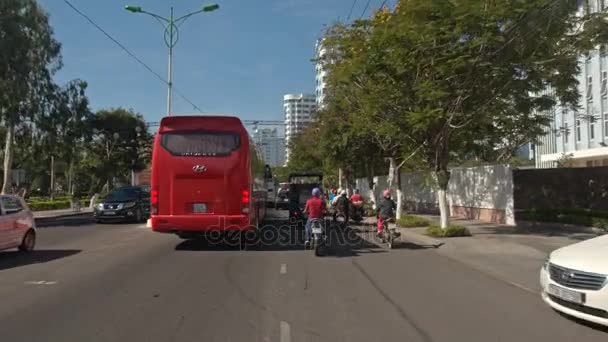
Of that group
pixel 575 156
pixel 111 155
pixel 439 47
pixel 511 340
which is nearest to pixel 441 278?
pixel 511 340

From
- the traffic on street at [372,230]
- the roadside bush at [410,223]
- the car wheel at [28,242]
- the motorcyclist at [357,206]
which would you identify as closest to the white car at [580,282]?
the traffic on street at [372,230]

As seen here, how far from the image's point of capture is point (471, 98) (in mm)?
17766

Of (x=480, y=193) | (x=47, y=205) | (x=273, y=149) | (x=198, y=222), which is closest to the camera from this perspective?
(x=198, y=222)

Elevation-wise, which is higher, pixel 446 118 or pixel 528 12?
pixel 528 12

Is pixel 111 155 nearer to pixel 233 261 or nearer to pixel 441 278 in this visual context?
pixel 233 261

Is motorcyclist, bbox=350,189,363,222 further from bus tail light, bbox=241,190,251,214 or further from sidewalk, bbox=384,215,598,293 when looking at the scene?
bus tail light, bbox=241,190,251,214

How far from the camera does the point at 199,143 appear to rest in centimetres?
1570

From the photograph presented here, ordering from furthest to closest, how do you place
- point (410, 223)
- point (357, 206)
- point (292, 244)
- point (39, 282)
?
point (357, 206), point (410, 223), point (292, 244), point (39, 282)

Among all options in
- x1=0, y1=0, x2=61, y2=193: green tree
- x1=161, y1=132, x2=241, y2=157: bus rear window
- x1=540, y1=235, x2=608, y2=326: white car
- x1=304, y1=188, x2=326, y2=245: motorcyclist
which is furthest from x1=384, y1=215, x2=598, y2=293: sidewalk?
x1=0, y1=0, x2=61, y2=193: green tree

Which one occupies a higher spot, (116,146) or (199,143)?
A: (116,146)

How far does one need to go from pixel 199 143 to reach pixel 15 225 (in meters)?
4.79

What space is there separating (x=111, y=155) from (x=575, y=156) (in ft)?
144

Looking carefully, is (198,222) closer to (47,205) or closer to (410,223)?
(410,223)

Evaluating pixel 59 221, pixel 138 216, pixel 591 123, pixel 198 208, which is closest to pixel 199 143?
pixel 198 208
